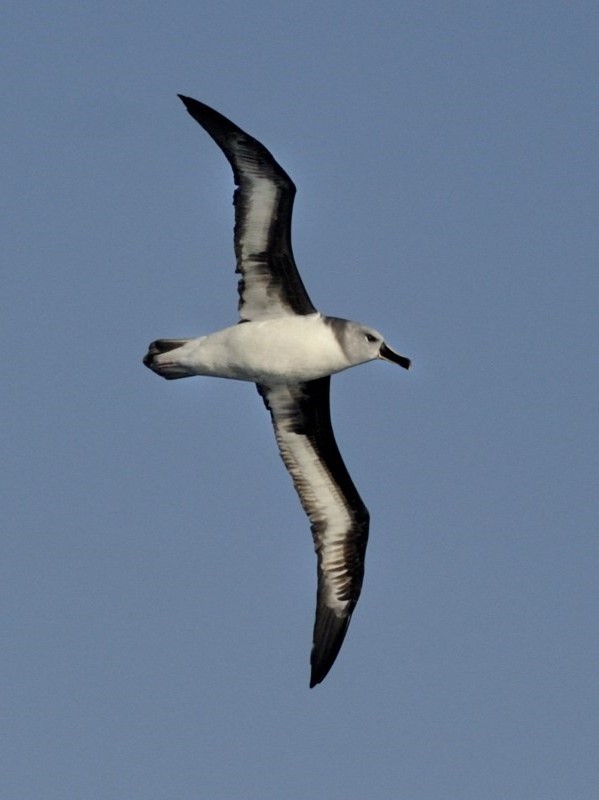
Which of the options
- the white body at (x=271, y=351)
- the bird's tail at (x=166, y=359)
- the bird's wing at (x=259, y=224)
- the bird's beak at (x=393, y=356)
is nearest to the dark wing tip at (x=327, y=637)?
the white body at (x=271, y=351)

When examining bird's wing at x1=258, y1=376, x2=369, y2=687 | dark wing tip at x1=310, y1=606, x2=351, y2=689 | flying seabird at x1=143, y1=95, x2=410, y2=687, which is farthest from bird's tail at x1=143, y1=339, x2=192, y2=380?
dark wing tip at x1=310, y1=606, x2=351, y2=689

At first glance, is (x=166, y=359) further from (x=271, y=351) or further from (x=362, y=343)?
(x=362, y=343)

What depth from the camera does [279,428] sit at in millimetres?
29906

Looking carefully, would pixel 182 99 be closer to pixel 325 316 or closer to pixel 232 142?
pixel 232 142

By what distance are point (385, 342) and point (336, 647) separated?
5.78 meters

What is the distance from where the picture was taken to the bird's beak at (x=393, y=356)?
2769 cm

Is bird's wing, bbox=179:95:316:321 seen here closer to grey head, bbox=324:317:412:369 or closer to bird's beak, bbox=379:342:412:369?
grey head, bbox=324:317:412:369

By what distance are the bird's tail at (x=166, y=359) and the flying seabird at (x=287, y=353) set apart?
0.05ft

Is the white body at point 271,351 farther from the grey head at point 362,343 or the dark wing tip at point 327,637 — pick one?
the dark wing tip at point 327,637

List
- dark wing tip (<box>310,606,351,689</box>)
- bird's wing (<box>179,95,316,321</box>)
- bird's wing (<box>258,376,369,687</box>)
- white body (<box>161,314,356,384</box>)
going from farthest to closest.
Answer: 1. dark wing tip (<box>310,606,351,689</box>)
2. bird's wing (<box>258,376,369,687</box>)
3. white body (<box>161,314,356,384</box>)
4. bird's wing (<box>179,95,316,321</box>)

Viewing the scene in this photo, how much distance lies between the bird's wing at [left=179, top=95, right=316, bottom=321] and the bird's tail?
4.11 feet

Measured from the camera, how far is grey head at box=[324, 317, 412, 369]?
27.6 metres

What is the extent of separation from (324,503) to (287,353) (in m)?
3.65

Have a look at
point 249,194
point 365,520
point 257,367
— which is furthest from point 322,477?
point 249,194
